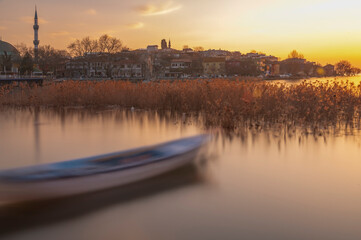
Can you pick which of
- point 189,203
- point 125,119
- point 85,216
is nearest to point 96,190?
point 85,216

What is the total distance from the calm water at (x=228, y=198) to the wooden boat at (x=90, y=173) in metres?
0.44

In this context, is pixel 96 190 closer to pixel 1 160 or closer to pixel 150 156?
pixel 150 156

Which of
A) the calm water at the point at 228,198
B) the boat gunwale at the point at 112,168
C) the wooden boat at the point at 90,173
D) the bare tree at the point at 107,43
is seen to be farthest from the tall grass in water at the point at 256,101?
the bare tree at the point at 107,43

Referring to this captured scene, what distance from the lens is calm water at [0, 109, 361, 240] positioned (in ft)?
21.9

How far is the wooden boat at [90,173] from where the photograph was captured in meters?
6.75

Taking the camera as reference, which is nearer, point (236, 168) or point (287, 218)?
point (287, 218)

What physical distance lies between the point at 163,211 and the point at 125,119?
46.1 feet

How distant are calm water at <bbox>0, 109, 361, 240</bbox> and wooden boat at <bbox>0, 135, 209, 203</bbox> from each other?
1.43 ft

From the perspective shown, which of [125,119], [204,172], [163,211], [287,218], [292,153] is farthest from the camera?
[125,119]

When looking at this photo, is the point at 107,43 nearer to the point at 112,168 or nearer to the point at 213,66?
the point at 213,66

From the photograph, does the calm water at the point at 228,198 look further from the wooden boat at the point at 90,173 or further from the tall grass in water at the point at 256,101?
the tall grass in water at the point at 256,101

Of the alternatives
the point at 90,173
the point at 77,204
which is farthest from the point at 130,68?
the point at 90,173

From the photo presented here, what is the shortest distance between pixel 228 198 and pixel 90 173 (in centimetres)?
309

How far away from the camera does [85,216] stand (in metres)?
7.25
